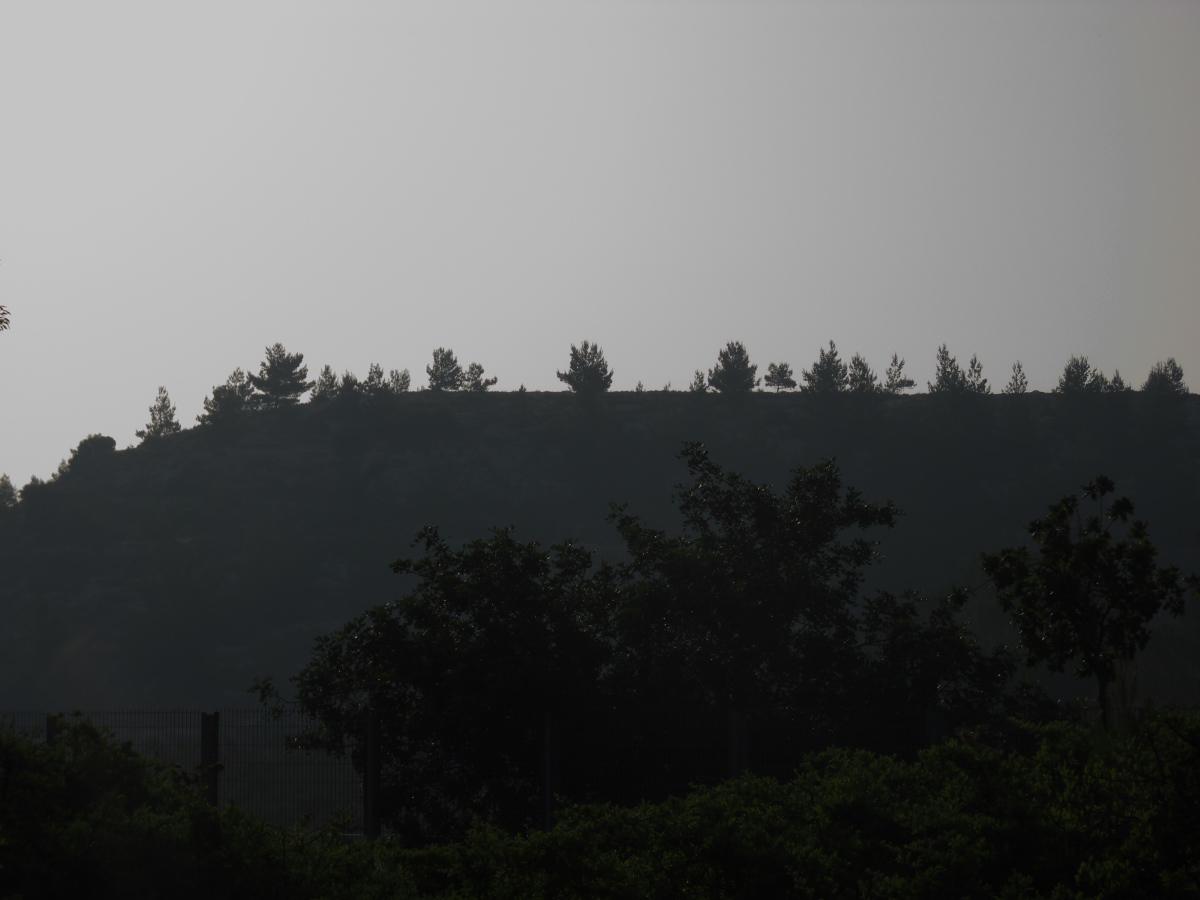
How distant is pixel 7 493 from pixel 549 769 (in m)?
98.6

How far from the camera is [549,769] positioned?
469 inches

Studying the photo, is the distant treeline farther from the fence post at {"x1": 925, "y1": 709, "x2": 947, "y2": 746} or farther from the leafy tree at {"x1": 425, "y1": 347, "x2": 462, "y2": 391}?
the fence post at {"x1": 925, "y1": 709, "x2": 947, "y2": 746}

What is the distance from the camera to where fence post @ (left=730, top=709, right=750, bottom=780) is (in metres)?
11.6

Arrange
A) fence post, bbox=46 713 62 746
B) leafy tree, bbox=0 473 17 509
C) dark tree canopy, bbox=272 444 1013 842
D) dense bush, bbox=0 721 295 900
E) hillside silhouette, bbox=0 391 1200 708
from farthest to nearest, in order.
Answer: leafy tree, bbox=0 473 17 509, hillside silhouette, bbox=0 391 1200 708, dark tree canopy, bbox=272 444 1013 842, fence post, bbox=46 713 62 746, dense bush, bbox=0 721 295 900

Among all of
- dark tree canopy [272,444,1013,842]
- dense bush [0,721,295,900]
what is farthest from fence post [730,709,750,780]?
dense bush [0,721,295,900]

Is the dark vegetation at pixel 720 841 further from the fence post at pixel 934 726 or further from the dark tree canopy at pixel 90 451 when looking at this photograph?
the dark tree canopy at pixel 90 451

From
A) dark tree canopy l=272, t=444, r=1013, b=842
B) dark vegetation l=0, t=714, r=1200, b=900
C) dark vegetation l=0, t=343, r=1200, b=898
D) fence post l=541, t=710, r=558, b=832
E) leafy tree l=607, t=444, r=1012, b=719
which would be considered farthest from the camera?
leafy tree l=607, t=444, r=1012, b=719

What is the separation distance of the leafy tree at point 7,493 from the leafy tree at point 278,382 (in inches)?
896

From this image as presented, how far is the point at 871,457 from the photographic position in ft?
301

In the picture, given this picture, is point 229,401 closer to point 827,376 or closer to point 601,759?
point 827,376

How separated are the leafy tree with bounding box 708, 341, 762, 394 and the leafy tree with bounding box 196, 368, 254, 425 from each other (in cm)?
4523

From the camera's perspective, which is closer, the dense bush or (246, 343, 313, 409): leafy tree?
the dense bush

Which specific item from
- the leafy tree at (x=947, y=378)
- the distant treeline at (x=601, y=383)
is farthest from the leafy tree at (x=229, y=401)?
the leafy tree at (x=947, y=378)

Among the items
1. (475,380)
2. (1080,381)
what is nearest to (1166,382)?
(1080,381)
